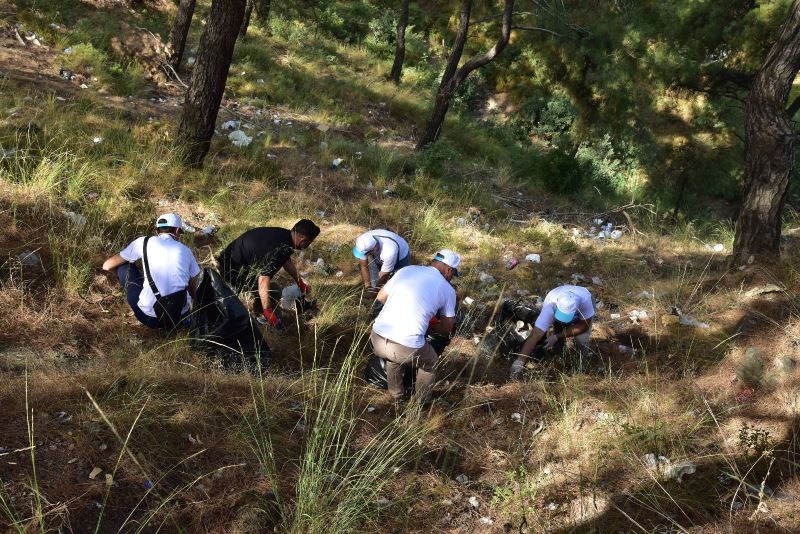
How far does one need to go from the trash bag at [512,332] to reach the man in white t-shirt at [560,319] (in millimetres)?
99

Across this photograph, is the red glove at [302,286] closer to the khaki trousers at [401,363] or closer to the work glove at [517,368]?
the khaki trousers at [401,363]

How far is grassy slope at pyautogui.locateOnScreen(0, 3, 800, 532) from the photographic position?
2.58 meters

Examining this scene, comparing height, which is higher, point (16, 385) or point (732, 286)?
point (732, 286)

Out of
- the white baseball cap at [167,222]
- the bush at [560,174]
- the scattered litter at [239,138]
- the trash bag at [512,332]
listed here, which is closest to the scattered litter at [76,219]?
the white baseball cap at [167,222]

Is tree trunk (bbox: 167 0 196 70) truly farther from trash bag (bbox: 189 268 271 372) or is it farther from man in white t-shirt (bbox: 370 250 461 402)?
man in white t-shirt (bbox: 370 250 461 402)

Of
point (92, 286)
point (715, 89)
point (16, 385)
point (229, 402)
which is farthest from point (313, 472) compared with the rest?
point (715, 89)

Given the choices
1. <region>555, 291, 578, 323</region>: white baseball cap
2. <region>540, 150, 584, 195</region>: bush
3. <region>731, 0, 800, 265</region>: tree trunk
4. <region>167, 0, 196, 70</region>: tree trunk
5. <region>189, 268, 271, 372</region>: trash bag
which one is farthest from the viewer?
<region>540, 150, 584, 195</region>: bush

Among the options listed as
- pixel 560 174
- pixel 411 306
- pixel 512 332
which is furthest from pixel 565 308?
pixel 560 174

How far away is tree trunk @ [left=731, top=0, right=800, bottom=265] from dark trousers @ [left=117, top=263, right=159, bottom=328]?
5768 millimetres

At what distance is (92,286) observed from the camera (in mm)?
4473

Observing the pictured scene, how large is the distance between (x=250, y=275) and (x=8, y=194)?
2109 millimetres

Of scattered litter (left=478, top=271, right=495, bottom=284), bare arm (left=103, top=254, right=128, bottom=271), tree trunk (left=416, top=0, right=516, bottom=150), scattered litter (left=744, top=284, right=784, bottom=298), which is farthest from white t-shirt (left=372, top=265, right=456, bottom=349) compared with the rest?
tree trunk (left=416, top=0, right=516, bottom=150)

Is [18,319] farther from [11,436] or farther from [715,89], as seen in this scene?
[715,89]

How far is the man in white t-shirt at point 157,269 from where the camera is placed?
3.95 meters
